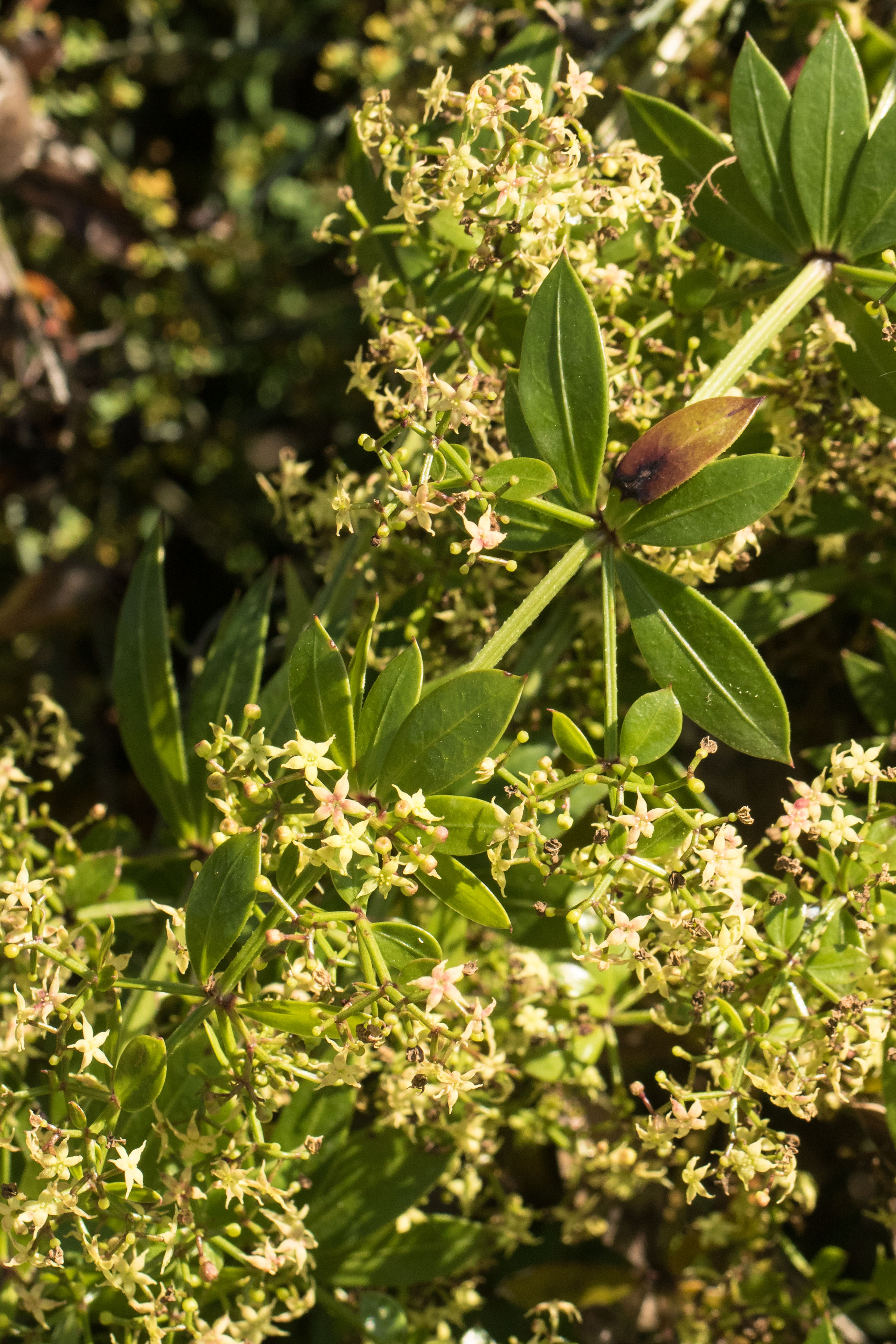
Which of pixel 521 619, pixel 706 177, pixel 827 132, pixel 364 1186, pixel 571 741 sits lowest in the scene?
pixel 364 1186

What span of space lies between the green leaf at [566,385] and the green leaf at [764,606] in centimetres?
64

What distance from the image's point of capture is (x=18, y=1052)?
162 cm

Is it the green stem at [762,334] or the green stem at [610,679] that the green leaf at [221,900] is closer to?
the green stem at [610,679]

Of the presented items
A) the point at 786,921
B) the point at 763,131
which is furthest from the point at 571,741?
the point at 763,131

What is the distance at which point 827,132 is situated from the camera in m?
1.62

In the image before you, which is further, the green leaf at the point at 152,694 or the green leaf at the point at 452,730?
the green leaf at the point at 152,694

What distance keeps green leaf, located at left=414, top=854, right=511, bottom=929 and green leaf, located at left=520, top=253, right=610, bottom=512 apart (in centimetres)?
54

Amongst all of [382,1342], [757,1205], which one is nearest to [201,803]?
[382,1342]

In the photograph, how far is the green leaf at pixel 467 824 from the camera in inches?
53.2

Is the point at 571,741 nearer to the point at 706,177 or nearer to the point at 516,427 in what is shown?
the point at 516,427

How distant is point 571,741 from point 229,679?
82 cm

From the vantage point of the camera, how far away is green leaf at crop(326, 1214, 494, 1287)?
193 cm

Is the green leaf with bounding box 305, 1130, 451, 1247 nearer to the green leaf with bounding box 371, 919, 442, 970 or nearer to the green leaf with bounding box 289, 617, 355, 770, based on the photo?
the green leaf with bounding box 371, 919, 442, 970

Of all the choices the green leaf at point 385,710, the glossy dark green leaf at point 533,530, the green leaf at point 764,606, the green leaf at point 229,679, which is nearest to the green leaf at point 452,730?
the green leaf at point 385,710
